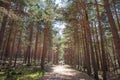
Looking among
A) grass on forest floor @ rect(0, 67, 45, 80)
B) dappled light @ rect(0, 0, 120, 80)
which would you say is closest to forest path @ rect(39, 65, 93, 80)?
dappled light @ rect(0, 0, 120, 80)

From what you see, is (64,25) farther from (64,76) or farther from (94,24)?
(64,76)

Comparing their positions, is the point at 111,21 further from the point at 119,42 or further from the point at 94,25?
the point at 94,25

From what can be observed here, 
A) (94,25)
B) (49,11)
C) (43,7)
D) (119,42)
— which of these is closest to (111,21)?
(119,42)

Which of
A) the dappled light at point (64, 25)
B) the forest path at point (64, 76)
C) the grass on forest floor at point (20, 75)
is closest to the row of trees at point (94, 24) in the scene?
the dappled light at point (64, 25)

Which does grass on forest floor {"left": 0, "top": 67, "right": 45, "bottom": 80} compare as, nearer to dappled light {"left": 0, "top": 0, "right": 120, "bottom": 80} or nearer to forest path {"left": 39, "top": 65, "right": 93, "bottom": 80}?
dappled light {"left": 0, "top": 0, "right": 120, "bottom": 80}

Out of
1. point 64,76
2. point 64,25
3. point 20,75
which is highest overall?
point 64,25

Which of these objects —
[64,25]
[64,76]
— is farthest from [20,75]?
[64,25]

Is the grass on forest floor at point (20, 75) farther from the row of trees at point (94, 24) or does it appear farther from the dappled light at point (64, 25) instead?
the row of trees at point (94, 24)

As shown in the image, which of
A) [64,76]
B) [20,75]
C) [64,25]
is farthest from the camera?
[64,25]

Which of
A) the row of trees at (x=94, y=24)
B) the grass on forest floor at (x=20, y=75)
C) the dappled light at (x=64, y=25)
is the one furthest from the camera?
the dappled light at (x=64, y=25)

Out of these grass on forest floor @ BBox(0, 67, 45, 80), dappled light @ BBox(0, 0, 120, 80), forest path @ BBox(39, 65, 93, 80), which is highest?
dappled light @ BBox(0, 0, 120, 80)

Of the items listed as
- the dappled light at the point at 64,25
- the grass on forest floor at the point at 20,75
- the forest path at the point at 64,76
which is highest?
the dappled light at the point at 64,25

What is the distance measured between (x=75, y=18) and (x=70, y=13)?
2125 mm

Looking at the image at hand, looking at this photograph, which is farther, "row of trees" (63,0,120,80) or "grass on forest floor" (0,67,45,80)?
"grass on forest floor" (0,67,45,80)
